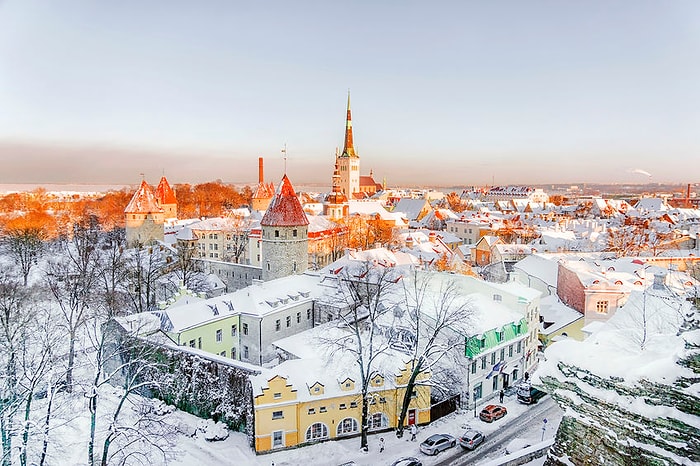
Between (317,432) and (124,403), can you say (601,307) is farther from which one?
(124,403)

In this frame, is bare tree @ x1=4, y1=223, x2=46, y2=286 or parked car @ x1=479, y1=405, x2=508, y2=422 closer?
parked car @ x1=479, y1=405, x2=508, y2=422

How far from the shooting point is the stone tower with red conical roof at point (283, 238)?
100ft

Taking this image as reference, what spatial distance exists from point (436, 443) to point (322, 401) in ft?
12.2

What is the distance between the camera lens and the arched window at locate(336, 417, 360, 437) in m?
16.5

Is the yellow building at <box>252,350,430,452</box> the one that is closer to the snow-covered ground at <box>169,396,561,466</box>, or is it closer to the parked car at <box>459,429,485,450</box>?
the snow-covered ground at <box>169,396,561,466</box>

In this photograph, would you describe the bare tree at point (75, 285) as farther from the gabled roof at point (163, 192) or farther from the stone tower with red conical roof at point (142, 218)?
the gabled roof at point (163, 192)

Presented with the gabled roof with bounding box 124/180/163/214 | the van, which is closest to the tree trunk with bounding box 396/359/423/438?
the van

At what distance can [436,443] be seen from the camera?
50.9 feet

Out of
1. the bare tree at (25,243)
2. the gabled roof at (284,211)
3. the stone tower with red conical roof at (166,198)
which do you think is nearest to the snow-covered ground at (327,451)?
the gabled roof at (284,211)

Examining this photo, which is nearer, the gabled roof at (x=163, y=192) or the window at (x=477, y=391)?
the window at (x=477, y=391)

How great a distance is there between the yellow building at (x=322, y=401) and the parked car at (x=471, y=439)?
1.90m

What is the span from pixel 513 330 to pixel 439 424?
18.1ft

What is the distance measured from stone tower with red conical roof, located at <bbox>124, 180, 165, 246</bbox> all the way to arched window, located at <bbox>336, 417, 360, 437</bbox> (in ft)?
110

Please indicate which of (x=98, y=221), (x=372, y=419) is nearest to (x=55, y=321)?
(x=372, y=419)
